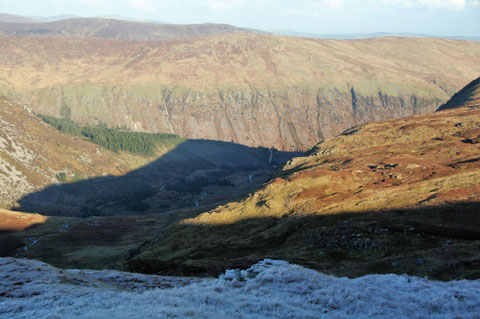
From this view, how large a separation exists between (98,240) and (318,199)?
66062 mm

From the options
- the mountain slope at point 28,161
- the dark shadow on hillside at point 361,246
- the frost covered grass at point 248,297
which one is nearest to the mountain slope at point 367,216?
the dark shadow on hillside at point 361,246

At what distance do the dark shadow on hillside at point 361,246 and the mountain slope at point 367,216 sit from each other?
114 millimetres

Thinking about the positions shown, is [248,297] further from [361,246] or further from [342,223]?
[342,223]


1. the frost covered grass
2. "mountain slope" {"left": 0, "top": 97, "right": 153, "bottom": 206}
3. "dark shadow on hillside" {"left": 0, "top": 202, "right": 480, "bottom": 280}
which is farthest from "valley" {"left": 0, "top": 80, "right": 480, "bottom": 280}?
"mountain slope" {"left": 0, "top": 97, "right": 153, "bottom": 206}

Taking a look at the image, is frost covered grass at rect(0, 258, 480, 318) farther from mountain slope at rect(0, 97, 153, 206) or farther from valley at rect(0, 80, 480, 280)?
mountain slope at rect(0, 97, 153, 206)

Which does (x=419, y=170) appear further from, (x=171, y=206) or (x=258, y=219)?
(x=171, y=206)

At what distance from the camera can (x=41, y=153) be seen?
18475cm

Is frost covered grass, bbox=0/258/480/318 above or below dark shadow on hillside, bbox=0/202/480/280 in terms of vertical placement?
above

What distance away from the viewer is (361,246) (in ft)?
136

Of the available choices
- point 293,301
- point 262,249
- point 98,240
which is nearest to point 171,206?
point 98,240

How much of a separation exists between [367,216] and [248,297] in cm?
3197

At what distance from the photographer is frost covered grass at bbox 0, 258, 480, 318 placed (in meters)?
20.7

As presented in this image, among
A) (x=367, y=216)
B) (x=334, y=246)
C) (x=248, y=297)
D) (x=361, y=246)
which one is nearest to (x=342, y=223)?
(x=367, y=216)

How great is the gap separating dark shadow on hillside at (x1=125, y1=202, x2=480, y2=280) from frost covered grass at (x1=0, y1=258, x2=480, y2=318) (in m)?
6.13
